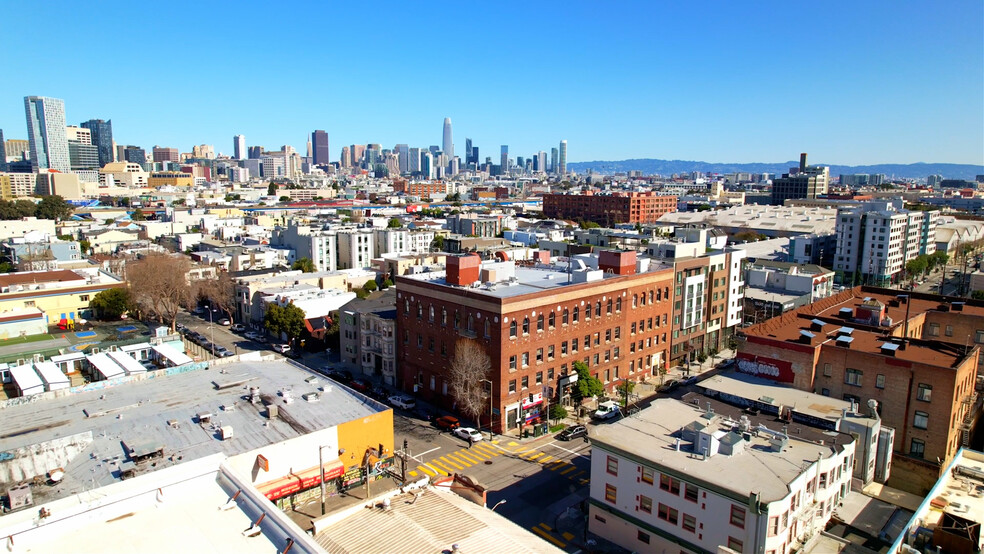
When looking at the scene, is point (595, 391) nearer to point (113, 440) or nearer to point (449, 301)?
point (449, 301)

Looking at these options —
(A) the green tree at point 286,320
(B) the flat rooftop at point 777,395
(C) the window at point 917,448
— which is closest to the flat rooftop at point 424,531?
(B) the flat rooftop at point 777,395

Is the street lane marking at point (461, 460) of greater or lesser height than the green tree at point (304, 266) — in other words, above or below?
below

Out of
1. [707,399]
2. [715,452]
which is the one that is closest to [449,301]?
[707,399]

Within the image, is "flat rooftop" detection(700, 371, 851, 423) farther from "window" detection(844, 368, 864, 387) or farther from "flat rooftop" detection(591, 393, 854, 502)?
"flat rooftop" detection(591, 393, 854, 502)

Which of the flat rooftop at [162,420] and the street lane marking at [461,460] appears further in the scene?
the street lane marking at [461,460]

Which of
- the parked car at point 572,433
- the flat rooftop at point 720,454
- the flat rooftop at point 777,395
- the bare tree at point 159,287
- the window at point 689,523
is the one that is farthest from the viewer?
the bare tree at point 159,287

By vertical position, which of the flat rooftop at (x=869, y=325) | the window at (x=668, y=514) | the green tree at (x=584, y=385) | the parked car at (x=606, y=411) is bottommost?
the parked car at (x=606, y=411)

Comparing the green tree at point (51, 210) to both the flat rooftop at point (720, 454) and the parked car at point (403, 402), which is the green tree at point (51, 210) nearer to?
the parked car at point (403, 402)
